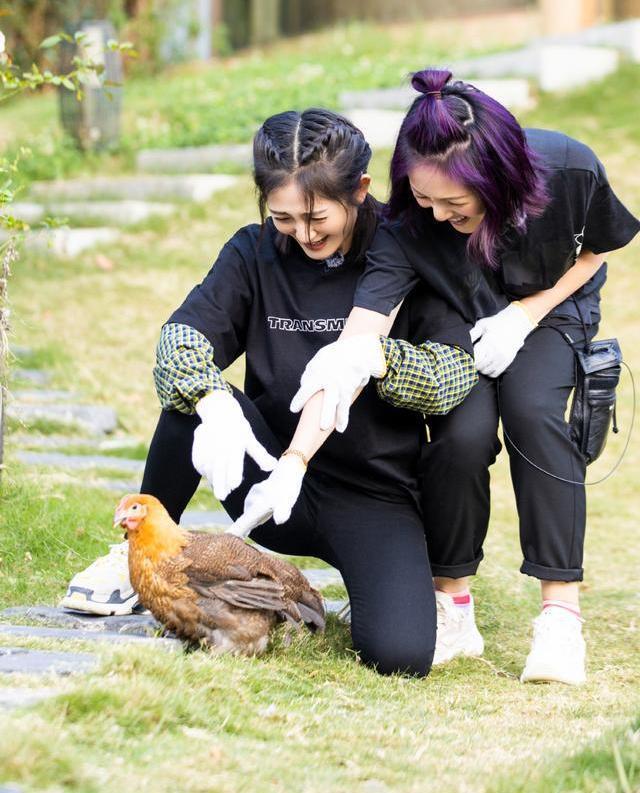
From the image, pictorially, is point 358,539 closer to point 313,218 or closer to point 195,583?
point 195,583

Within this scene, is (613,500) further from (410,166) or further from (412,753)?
(412,753)

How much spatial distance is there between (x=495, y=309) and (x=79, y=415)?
2695 mm

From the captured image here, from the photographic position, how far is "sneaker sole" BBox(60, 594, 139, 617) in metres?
3.24

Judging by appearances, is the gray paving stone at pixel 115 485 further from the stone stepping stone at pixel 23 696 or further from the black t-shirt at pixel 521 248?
the stone stepping stone at pixel 23 696

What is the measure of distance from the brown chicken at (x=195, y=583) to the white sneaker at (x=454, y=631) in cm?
59

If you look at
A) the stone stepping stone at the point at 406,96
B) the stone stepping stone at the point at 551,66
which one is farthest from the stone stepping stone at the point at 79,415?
the stone stepping stone at the point at 551,66

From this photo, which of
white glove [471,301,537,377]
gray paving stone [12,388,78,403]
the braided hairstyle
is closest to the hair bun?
Result: the braided hairstyle

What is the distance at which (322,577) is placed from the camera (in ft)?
13.2

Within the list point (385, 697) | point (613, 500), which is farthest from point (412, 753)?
point (613, 500)

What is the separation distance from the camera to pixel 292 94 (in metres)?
10.3

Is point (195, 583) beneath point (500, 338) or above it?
beneath

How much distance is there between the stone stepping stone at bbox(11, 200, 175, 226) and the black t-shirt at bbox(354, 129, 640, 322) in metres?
5.82

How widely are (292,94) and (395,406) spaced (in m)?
7.41

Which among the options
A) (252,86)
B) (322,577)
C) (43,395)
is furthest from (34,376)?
(252,86)
